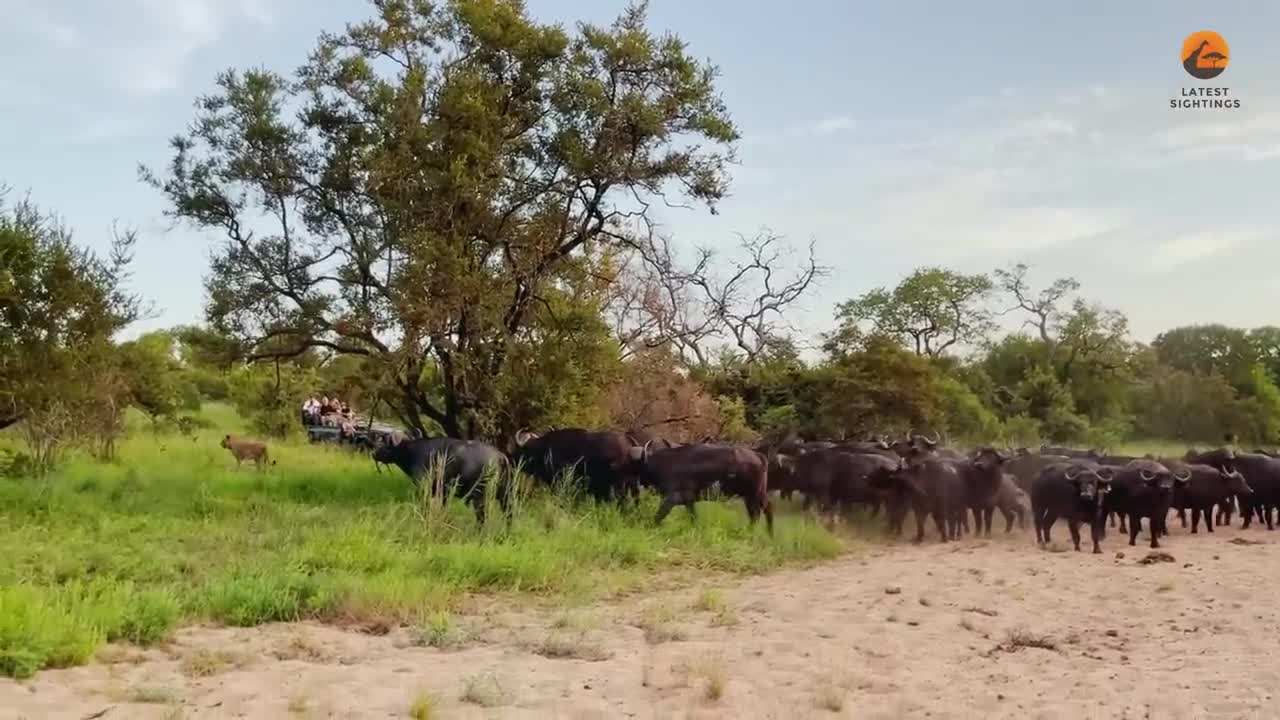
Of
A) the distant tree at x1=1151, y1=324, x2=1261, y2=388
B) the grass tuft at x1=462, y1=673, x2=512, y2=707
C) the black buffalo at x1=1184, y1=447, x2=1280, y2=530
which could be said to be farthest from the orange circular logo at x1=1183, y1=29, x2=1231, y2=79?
the distant tree at x1=1151, y1=324, x2=1261, y2=388

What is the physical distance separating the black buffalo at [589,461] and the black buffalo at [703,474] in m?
0.45

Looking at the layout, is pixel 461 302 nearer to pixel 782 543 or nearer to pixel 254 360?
pixel 254 360

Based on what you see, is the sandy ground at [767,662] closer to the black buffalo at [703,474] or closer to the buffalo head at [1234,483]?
the black buffalo at [703,474]

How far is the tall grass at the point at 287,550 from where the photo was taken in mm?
7426

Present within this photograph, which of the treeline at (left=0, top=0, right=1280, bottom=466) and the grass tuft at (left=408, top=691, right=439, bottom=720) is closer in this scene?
the grass tuft at (left=408, top=691, right=439, bottom=720)

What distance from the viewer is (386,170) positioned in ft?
48.0

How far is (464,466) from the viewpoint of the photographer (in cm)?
1290

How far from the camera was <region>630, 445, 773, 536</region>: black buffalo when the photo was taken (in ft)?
44.5

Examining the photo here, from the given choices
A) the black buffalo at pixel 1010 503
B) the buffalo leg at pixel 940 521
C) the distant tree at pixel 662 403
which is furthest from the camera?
the distant tree at pixel 662 403

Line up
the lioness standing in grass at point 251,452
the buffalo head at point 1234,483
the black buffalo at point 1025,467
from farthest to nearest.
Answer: the lioness standing in grass at point 251,452, the black buffalo at point 1025,467, the buffalo head at point 1234,483

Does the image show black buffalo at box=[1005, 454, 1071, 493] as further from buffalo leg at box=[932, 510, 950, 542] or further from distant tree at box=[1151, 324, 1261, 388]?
distant tree at box=[1151, 324, 1261, 388]

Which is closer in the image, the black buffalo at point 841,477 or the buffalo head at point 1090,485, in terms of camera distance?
the buffalo head at point 1090,485

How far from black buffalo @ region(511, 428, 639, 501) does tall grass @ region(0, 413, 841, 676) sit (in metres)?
0.49

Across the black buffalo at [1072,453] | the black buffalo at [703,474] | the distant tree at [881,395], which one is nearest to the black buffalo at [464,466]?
the black buffalo at [703,474]
